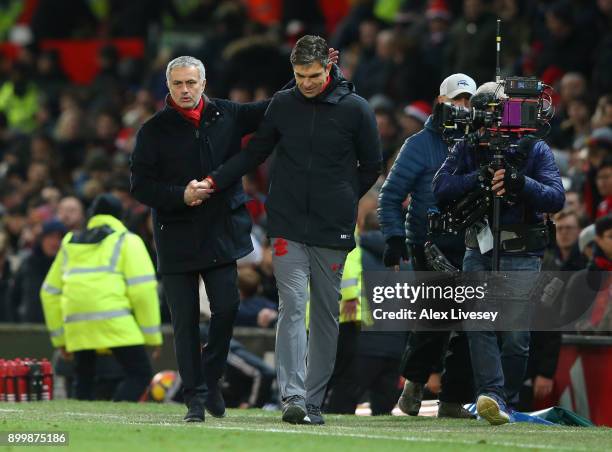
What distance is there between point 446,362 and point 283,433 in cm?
264

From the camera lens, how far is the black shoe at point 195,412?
11.4 metres

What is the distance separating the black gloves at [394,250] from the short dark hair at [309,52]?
1561 mm

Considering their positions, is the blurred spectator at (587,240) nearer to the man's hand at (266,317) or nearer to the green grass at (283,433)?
the green grass at (283,433)

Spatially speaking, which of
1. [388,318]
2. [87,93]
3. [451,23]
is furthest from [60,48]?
[388,318]

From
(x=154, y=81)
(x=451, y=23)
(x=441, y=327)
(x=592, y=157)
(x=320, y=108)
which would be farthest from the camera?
(x=154, y=81)

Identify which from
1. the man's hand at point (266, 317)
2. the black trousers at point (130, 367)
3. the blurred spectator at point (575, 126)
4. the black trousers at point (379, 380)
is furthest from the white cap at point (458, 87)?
the blurred spectator at point (575, 126)

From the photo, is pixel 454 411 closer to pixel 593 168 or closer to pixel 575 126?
pixel 593 168

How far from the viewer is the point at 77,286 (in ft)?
50.0

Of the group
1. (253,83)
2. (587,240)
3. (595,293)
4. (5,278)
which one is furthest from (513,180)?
(253,83)

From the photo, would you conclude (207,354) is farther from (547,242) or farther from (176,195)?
(547,242)

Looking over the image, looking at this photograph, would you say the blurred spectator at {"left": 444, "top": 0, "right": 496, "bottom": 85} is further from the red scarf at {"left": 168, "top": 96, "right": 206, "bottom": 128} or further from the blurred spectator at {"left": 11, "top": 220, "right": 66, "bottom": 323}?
the red scarf at {"left": 168, "top": 96, "right": 206, "bottom": 128}

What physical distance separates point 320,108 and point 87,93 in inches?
637

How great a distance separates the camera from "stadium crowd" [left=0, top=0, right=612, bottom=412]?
1716cm

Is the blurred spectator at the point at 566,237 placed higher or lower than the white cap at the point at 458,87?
lower
